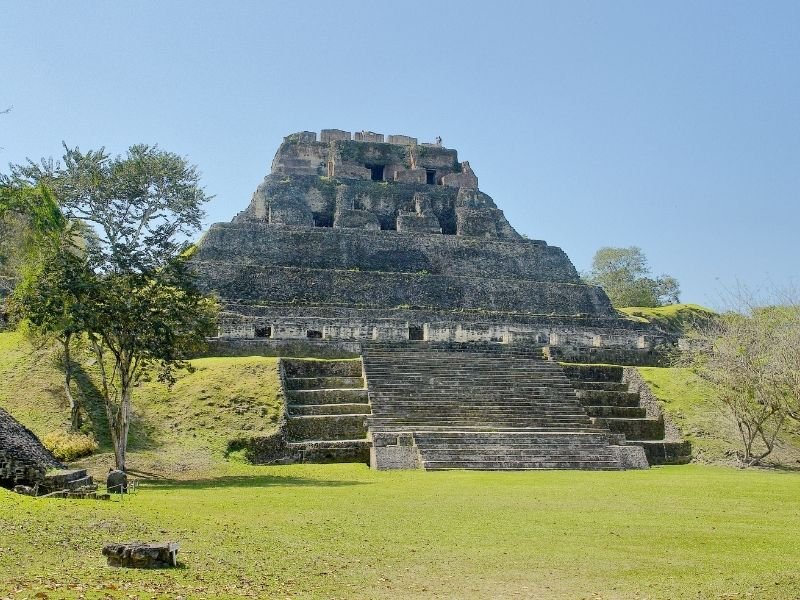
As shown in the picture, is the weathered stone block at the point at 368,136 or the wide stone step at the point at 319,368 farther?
the weathered stone block at the point at 368,136

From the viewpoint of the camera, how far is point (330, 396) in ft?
60.5

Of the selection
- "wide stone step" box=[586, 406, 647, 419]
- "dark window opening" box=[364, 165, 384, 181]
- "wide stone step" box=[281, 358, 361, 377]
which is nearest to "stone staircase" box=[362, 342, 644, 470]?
"wide stone step" box=[281, 358, 361, 377]

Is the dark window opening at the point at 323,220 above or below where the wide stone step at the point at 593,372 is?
above

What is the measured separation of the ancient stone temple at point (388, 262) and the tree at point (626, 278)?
43.9 ft

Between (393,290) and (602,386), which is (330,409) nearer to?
(602,386)

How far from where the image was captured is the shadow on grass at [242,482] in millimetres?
12469

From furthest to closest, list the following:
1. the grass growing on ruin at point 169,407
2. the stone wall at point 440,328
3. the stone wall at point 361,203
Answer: the stone wall at point 361,203 < the stone wall at point 440,328 < the grass growing on ruin at point 169,407

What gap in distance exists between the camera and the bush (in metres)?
14.5

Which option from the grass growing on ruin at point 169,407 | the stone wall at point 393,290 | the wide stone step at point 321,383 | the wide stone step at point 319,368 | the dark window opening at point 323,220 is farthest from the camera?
the dark window opening at point 323,220

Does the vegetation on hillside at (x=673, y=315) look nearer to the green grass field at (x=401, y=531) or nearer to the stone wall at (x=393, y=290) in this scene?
the stone wall at (x=393, y=290)

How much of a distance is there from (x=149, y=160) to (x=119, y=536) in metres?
22.2

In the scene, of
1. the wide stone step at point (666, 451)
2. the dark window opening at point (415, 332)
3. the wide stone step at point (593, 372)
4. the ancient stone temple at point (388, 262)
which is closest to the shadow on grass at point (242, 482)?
the wide stone step at point (666, 451)

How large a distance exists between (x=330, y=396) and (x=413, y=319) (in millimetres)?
7947

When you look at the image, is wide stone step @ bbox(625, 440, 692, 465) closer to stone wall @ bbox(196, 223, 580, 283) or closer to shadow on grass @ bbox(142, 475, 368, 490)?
shadow on grass @ bbox(142, 475, 368, 490)
